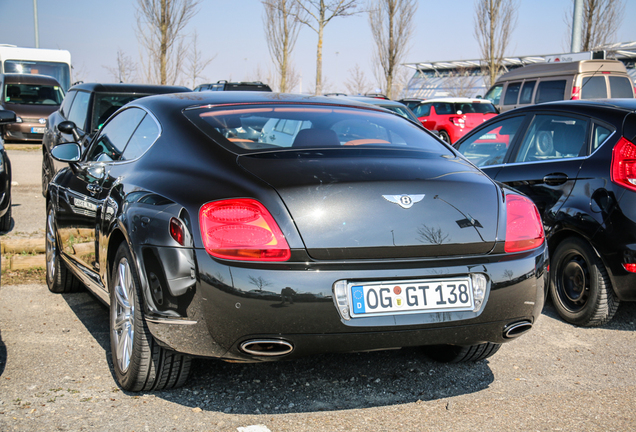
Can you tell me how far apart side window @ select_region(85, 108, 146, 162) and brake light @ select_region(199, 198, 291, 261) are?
54.2 inches

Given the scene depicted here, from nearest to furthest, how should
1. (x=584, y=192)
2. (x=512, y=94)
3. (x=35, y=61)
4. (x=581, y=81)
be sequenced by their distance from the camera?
(x=584, y=192)
(x=581, y=81)
(x=512, y=94)
(x=35, y=61)

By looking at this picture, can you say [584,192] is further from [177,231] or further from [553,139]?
[177,231]

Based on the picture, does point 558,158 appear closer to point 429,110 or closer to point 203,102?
point 203,102

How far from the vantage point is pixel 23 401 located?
3.00 m

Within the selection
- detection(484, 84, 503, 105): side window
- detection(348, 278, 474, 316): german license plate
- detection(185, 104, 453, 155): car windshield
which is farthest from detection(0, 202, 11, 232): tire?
detection(484, 84, 503, 105): side window

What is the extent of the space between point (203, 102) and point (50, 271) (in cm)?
222

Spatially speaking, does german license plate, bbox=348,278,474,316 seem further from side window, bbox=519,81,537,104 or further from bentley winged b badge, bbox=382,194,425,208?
side window, bbox=519,81,537,104

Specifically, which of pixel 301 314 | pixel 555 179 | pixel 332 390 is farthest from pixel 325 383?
pixel 555 179

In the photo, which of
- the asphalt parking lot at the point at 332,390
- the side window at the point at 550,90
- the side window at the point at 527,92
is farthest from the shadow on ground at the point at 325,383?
the side window at the point at 527,92

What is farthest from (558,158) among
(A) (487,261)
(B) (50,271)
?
(B) (50,271)

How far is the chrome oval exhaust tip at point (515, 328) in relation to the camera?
294 cm

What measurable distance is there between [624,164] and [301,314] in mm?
2609

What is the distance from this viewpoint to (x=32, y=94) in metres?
20.5

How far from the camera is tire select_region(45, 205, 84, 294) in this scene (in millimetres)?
4801
